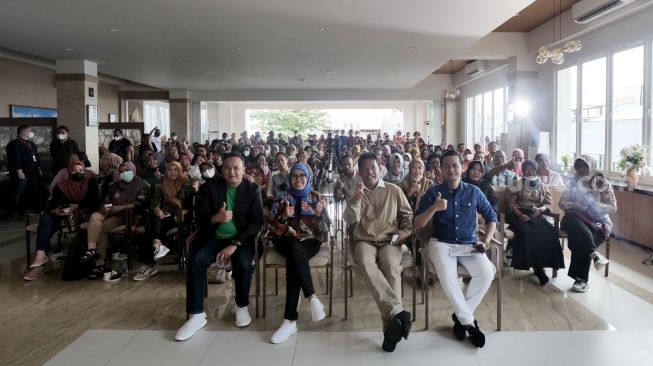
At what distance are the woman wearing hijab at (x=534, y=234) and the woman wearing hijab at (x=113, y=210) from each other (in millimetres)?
3543

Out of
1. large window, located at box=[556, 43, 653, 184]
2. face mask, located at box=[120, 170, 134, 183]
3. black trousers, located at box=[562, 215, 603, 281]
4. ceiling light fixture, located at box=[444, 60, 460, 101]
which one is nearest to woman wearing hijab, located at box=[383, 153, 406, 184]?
black trousers, located at box=[562, 215, 603, 281]

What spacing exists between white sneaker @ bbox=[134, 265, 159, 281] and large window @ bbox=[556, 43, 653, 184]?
677cm

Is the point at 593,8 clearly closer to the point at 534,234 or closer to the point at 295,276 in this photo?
the point at 534,234

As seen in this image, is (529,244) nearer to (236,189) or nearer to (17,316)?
(236,189)

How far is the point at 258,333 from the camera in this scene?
330 centimetres

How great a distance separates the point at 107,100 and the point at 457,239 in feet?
53.7

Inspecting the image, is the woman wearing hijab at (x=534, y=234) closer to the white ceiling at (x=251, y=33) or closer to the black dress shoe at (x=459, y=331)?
the black dress shoe at (x=459, y=331)

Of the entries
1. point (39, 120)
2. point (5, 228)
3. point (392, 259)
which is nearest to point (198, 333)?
point (392, 259)

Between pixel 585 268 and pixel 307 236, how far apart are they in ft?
8.04

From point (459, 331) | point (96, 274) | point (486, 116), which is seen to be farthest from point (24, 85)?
point (486, 116)

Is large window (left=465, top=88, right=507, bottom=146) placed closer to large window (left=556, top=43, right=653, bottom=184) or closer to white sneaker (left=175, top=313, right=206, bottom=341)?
large window (left=556, top=43, right=653, bottom=184)

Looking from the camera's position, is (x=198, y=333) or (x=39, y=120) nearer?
(x=198, y=333)

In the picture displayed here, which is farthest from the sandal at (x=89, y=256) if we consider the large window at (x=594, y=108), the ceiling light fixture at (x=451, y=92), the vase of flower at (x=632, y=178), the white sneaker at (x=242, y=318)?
the ceiling light fixture at (x=451, y=92)

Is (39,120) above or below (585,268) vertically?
above
